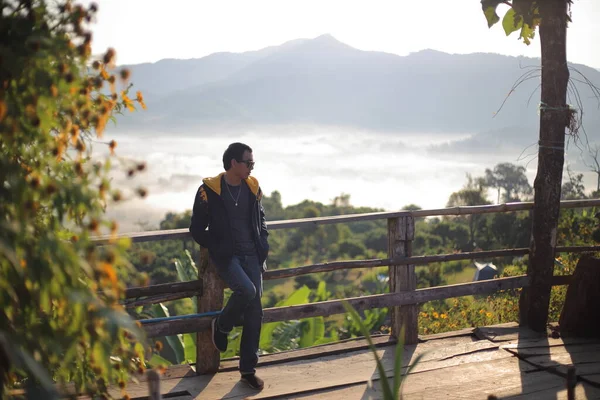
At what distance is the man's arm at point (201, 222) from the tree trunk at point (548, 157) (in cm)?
281

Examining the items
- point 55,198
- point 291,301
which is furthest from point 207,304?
point 291,301

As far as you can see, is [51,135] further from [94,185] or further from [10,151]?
[94,185]

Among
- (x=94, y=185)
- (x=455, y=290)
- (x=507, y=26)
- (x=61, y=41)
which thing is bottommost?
(x=455, y=290)

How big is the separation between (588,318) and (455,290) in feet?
3.50

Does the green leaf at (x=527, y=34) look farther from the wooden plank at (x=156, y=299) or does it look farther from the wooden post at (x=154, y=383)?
the wooden post at (x=154, y=383)

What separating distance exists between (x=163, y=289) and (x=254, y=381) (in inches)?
34.3

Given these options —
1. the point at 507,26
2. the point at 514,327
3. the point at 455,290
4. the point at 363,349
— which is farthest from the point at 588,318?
the point at 507,26

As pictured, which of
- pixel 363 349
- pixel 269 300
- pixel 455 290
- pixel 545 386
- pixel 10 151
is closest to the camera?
pixel 10 151

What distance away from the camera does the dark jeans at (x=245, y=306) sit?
4.47 m

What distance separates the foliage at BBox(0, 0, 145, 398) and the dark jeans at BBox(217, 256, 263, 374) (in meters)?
1.82

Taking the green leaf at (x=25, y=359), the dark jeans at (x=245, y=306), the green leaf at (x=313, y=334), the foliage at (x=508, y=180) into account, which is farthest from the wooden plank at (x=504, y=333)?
the foliage at (x=508, y=180)

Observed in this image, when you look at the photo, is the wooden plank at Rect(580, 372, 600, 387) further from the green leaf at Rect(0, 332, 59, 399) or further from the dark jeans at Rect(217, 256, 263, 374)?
the green leaf at Rect(0, 332, 59, 399)

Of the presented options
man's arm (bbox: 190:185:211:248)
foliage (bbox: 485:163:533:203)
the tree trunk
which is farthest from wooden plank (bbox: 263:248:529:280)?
foliage (bbox: 485:163:533:203)

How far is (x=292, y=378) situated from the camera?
468cm
